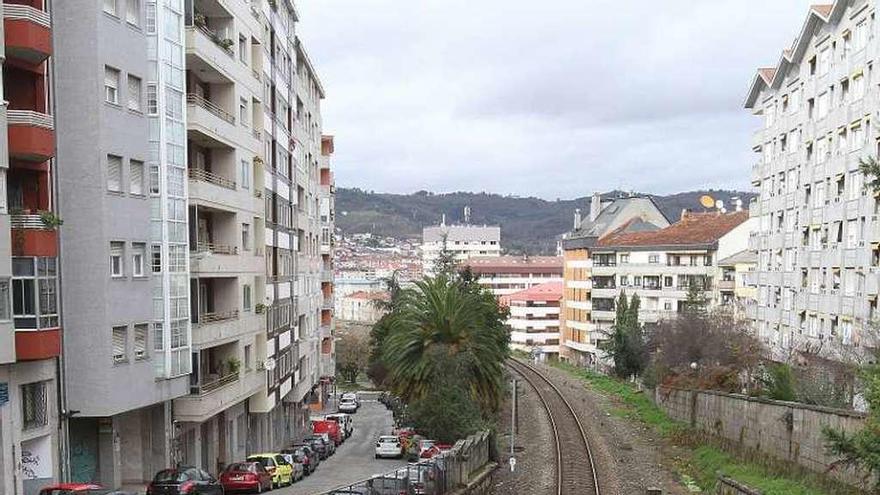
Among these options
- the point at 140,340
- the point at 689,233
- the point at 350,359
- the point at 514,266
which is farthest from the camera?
the point at 514,266

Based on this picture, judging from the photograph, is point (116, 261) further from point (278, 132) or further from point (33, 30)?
point (278, 132)

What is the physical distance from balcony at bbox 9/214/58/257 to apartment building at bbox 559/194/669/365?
89946 mm

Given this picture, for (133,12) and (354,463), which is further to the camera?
(354,463)

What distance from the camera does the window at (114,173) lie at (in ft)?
91.7

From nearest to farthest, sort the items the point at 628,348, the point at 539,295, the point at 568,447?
the point at 568,447 → the point at 628,348 → the point at 539,295

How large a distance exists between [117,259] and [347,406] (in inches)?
2110

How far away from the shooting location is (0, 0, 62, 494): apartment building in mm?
23844

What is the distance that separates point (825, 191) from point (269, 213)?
102 ft

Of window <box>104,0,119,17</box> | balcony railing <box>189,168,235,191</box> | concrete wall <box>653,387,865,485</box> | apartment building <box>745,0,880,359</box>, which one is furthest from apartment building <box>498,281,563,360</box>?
window <box>104,0,119,17</box>

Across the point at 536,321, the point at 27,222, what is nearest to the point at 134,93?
the point at 27,222

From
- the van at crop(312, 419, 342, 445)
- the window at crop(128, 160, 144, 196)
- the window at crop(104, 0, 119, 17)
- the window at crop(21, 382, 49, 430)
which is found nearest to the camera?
the window at crop(21, 382, 49, 430)

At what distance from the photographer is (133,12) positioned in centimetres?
2938

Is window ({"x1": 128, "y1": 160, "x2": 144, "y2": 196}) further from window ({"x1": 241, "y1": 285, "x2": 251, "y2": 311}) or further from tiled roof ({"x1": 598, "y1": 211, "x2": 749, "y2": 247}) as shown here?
tiled roof ({"x1": 598, "y1": 211, "x2": 749, "y2": 247})

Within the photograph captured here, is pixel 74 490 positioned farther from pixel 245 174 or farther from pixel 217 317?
pixel 245 174
